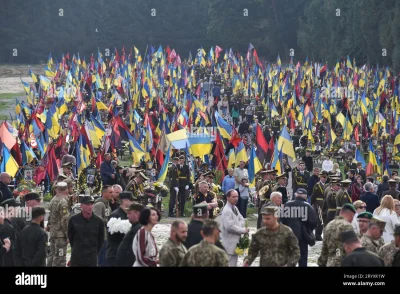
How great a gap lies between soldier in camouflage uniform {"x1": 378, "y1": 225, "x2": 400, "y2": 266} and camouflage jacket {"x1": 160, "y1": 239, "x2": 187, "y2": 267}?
7.07 feet

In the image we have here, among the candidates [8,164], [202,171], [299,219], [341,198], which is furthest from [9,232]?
[202,171]

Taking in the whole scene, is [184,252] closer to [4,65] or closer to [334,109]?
[334,109]

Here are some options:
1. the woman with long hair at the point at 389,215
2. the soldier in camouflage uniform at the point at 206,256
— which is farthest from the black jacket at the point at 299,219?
the soldier in camouflage uniform at the point at 206,256

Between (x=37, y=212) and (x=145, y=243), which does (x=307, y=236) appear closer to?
(x=145, y=243)

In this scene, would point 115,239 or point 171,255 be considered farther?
point 115,239

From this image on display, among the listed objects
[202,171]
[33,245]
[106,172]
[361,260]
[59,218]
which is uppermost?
[202,171]

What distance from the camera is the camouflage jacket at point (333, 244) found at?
12.1 metres

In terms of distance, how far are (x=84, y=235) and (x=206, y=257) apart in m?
2.98

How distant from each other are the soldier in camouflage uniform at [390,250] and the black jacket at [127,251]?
8.50 ft

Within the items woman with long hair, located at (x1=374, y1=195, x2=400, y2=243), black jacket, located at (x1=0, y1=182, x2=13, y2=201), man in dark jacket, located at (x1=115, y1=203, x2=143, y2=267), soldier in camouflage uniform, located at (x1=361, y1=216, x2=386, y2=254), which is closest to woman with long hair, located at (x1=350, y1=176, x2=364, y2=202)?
woman with long hair, located at (x1=374, y1=195, x2=400, y2=243)

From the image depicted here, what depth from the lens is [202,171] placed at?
2414 cm

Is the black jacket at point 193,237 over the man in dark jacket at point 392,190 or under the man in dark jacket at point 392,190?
under

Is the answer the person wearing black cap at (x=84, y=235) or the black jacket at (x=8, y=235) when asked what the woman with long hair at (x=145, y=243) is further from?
the black jacket at (x=8, y=235)

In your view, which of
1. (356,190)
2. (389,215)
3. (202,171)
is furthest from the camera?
(202,171)
